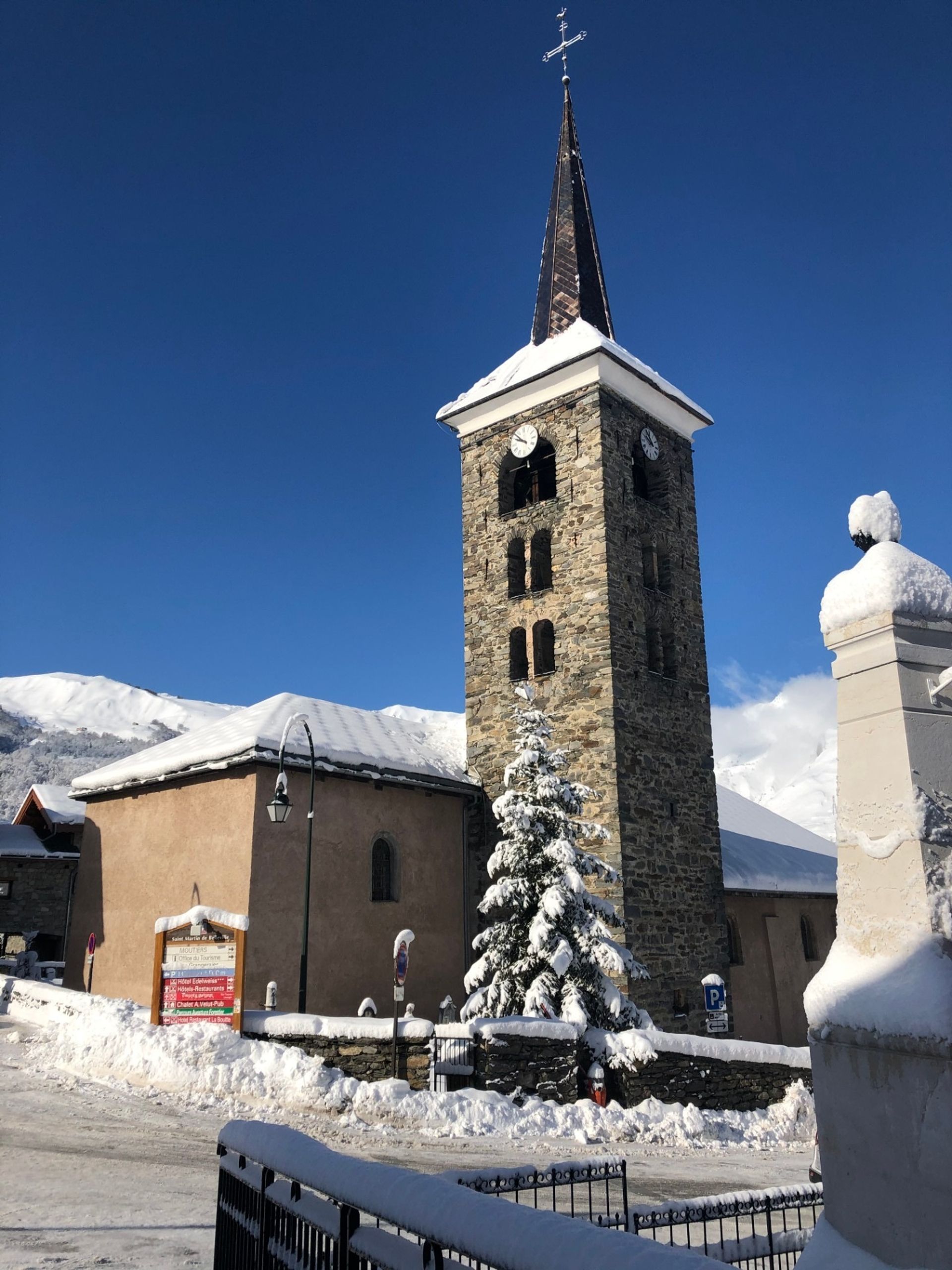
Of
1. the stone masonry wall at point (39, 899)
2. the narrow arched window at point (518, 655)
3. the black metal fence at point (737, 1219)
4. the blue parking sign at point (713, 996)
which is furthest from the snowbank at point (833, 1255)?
the stone masonry wall at point (39, 899)

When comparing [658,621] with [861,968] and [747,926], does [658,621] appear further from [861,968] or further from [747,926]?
[861,968]

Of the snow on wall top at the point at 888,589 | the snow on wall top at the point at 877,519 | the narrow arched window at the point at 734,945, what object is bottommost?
the narrow arched window at the point at 734,945

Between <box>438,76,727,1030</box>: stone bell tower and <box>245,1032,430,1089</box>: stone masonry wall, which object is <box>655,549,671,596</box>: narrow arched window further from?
<box>245,1032,430,1089</box>: stone masonry wall

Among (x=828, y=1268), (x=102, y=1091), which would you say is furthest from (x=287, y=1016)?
(x=828, y=1268)

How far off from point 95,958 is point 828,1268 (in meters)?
21.4

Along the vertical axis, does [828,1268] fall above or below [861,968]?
below

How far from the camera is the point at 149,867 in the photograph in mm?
20984

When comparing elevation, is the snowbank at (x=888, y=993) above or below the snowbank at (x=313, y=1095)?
above

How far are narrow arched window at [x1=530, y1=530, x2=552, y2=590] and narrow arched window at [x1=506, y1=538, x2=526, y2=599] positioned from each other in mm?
335

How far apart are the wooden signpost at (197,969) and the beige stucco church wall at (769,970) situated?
48.8 feet

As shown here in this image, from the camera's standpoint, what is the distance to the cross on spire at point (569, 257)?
28.5 meters

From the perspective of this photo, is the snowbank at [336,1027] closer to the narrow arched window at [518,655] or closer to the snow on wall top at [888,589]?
the narrow arched window at [518,655]

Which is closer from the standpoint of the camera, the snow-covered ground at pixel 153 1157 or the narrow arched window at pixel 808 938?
the snow-covered ground at pixel 153 1157

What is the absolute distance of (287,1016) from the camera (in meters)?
15.0
